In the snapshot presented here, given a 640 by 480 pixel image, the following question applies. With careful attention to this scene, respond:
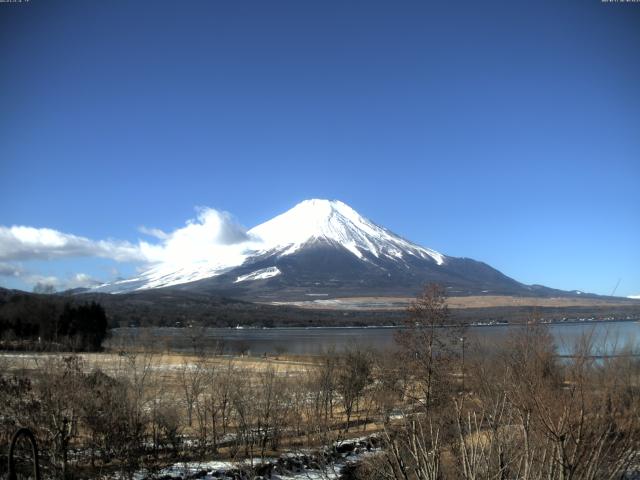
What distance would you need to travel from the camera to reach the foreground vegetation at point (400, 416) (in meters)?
6.07

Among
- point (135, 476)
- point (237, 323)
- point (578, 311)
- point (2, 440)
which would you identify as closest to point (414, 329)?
point (135, 476)

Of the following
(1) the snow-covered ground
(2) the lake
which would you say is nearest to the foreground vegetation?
(1) the snow-covered ground

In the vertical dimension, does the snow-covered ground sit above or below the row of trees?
below

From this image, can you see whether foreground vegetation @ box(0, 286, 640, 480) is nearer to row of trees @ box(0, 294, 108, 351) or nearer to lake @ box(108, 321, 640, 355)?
lake @ box(108, 321, 640, 355)

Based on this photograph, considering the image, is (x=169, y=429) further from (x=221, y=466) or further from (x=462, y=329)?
(x=462, y=329)

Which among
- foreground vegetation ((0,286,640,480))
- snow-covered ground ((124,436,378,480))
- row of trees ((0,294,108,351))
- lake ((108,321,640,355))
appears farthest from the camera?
row of trees ((0,294,108,351))

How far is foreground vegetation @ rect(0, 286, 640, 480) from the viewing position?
607cm

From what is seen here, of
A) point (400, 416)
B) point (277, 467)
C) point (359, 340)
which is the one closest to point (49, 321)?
point (359, 340)

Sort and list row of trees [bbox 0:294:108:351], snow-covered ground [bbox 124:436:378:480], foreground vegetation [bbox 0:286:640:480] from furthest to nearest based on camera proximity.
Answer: row of trees [bbox 0:294:108:351] < snow-covered ground [bbox 124:436:378:480] < foreground vegetation [bbox 0:286:640:480]

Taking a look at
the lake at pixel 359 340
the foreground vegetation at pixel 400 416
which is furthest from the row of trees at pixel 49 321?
the foreground vegetation at pixel 400 416

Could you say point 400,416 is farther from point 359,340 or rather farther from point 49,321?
point 49,321

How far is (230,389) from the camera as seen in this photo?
20.2 meters

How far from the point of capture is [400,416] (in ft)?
66.6

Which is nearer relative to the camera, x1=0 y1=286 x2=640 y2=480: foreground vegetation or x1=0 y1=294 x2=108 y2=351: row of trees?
x1=0 y1=286 x2=640 y2=480: foreground vegetation
